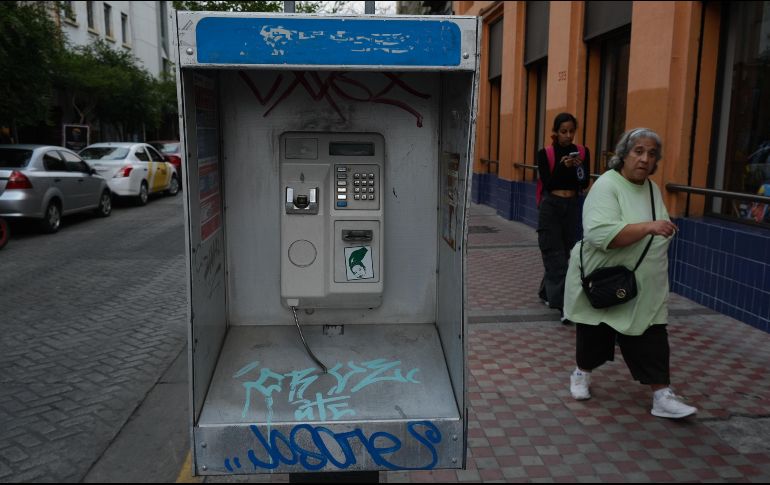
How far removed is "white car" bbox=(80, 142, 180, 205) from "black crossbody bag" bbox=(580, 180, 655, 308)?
13.4 meters

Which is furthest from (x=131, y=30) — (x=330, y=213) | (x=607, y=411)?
(x=607, y=411)

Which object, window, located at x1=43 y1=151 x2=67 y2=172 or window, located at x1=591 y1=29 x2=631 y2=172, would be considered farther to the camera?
window, located at x1=43 y1=151 x2=67 y2=172

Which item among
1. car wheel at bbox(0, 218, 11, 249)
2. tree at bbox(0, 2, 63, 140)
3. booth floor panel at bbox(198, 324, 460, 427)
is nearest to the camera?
booth floor panel at bbox(198, 324, 460, 427)

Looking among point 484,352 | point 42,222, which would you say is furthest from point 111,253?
point 484,352

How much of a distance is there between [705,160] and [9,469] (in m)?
6.46

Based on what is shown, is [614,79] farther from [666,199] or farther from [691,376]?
[691,376]

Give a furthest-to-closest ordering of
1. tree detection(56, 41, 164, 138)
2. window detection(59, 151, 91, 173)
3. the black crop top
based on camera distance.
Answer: tree detection(56, 41, 164, 138) < window detection(59, 151, 91, 173) < the black crop top

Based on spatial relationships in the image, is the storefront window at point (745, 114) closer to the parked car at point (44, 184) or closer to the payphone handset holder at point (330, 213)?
the payphone handset holder at point (330, 213)

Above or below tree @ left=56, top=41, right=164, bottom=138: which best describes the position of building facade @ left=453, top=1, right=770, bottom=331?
below

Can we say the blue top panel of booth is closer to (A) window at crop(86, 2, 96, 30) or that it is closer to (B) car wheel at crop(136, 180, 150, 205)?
(B) car wheel at crop(136, 180, 150, 205)

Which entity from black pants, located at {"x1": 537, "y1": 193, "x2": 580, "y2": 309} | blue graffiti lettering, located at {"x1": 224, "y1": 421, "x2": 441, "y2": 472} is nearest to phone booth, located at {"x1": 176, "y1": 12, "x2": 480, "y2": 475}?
blue graffiti lettering, located at {"x1": 224, "y1": 421, "x2": 441, "y2": 472}

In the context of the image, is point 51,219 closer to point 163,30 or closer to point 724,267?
point 724,267

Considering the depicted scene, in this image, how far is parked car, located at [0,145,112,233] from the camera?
10500 mm

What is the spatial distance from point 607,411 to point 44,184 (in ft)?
32.7
